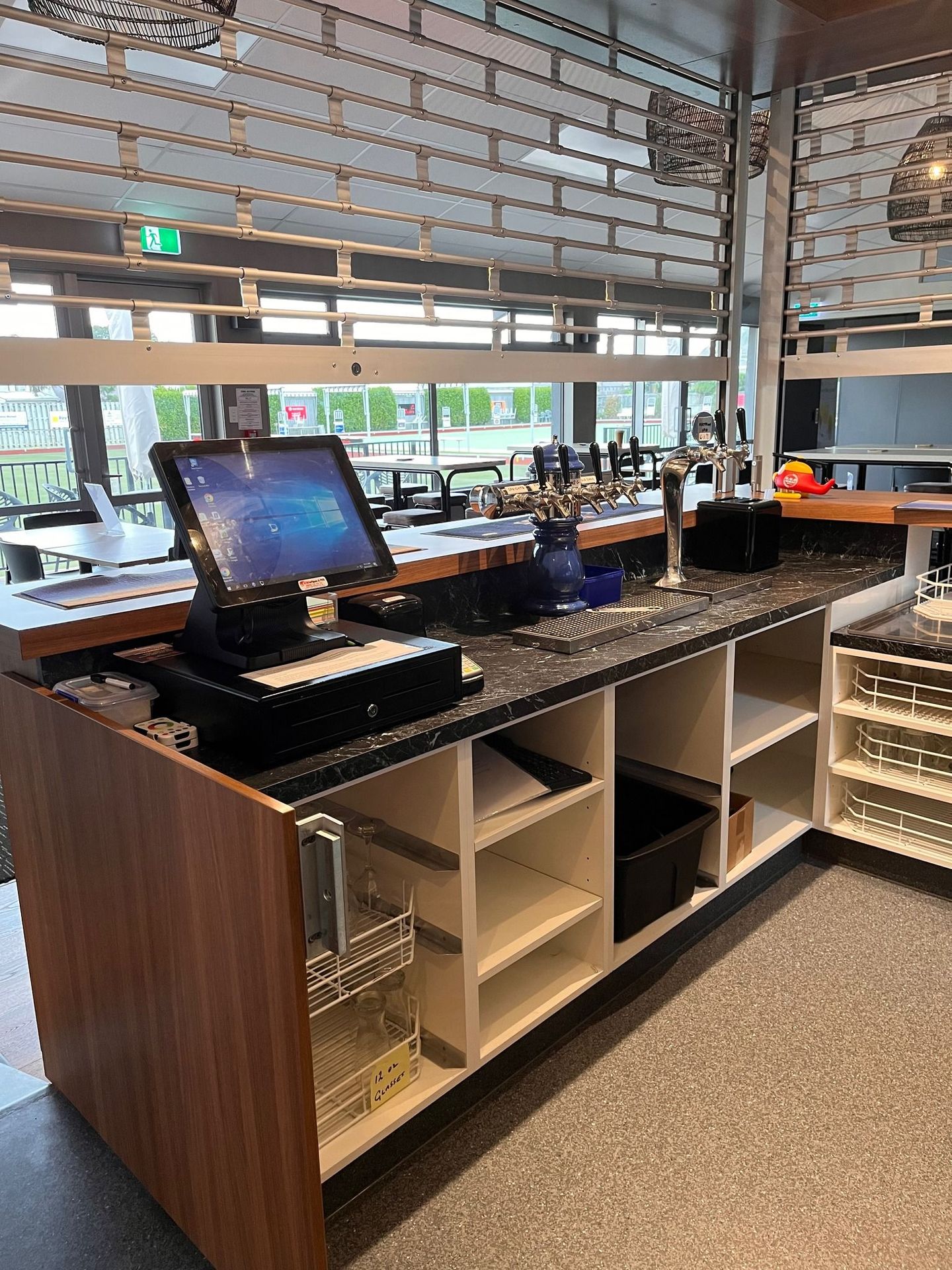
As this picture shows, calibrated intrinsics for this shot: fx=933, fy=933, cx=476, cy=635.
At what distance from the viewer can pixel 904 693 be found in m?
2.58

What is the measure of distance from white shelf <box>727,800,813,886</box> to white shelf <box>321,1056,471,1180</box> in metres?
0.96

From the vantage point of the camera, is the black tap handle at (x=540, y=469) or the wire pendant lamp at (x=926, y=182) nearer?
the black tap handle at (x=540, y=469)

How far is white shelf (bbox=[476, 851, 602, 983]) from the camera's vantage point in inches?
69.2

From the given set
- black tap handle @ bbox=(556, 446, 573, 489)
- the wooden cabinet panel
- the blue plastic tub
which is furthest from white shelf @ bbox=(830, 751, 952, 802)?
the wooden cabinet panel

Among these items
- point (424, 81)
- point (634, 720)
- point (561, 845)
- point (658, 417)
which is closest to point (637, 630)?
point (634, 720)

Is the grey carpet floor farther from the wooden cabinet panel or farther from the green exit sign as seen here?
the green exit sign

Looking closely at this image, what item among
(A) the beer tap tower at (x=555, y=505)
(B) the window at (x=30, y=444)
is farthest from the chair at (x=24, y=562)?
(A) the beer tap tower at (x=555, y=505)

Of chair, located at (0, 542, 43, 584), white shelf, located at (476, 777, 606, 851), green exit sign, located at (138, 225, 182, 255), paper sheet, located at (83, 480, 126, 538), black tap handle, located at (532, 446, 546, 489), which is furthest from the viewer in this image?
green exit sign, located at (138, 225, 182, 255)

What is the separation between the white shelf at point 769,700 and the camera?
243 centimetres

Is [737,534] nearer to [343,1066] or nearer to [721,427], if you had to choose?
[721,427]

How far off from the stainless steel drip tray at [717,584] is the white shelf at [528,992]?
0.98 meters

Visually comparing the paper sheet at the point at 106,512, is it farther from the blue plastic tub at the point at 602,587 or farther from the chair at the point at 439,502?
the blue plastic tub at the point at 602,587

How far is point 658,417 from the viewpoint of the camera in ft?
34.8

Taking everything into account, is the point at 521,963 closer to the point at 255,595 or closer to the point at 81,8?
the point at 255,595
